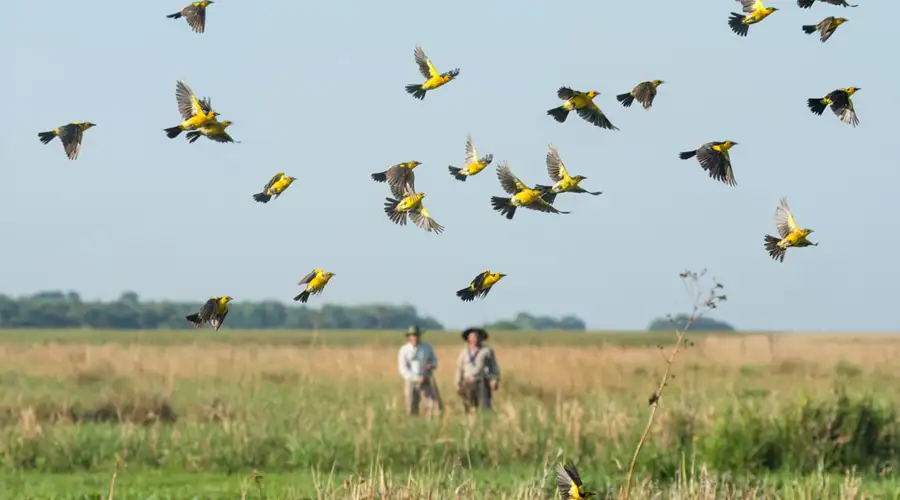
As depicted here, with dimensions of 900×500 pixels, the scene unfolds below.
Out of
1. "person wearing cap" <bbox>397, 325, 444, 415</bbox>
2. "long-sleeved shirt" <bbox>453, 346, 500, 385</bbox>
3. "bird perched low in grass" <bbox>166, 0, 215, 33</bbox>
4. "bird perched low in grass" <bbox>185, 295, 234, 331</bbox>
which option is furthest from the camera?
"person wearing cap" <bbox>397, 325, 444, 415</bbox>

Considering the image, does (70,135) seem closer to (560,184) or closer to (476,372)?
(560,184)

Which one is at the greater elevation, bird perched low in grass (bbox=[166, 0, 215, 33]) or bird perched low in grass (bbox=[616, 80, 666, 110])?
bird perched low in grass (bbox=[166, 0, 215, 33])

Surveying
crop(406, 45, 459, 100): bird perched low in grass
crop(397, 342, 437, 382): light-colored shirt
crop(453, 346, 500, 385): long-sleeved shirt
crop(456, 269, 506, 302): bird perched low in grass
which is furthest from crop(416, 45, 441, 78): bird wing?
crop(397, 342, 437, 382): light-colored shirt

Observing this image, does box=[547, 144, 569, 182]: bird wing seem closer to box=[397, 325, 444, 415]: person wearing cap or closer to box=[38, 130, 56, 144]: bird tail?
box=[38, 130, 56, 144]: bird tail

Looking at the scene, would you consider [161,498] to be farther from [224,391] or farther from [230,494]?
[224,391]

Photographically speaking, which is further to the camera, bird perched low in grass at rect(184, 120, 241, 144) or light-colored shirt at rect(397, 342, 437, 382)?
light-colored shirt at rect(397, 342, 437, 382)

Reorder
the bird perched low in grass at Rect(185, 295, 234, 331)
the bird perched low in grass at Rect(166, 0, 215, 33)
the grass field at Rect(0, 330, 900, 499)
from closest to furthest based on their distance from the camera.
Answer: the bird perched low in grass at Rect(185, 295, 234, 331), the bird perched low in grass at Rect(166, 0, 215, 33), the grass field at Rect(0, 330, 900, 499)

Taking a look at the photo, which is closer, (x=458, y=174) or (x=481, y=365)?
(x=458, y=174)

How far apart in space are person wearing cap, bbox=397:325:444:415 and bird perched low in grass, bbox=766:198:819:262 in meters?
14.3

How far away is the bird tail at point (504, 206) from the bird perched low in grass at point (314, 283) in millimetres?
1061

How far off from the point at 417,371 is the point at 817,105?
572 inches

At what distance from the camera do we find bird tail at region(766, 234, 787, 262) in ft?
30.4

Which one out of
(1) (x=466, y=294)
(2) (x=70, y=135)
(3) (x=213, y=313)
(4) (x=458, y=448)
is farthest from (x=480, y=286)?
(4) (x=458, y=448)

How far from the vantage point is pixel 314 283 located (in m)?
9.13
